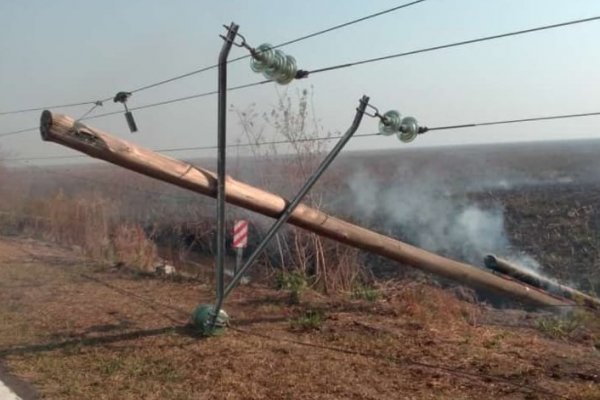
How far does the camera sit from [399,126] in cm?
630

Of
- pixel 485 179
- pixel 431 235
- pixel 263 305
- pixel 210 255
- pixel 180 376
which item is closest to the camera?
pixel 180 376

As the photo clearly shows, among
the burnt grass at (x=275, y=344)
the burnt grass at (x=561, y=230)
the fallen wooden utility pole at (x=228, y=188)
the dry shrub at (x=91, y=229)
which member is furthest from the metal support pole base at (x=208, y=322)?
the burnt grass at (x=561, y=230)

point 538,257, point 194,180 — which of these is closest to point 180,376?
point 194,180

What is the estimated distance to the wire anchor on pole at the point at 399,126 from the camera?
247 inches

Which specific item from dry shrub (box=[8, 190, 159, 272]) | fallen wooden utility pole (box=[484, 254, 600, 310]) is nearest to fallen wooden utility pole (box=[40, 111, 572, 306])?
fallen wooden utility pole (box=[484, 254, 600, 310])

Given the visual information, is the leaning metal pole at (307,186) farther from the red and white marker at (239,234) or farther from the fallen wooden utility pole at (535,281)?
the fallen wooden utility pole at (535,281)

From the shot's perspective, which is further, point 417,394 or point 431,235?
point 431,235

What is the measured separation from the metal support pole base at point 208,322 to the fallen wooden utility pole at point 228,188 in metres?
1.17

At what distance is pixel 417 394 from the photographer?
4.75 metres

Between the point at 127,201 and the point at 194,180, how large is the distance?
14835 millimetres

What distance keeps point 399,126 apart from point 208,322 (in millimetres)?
2814

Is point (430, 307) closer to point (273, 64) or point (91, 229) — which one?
point (273, 64)

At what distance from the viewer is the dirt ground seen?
4.91m

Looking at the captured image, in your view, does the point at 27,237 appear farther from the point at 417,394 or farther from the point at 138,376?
the point at 417,394
